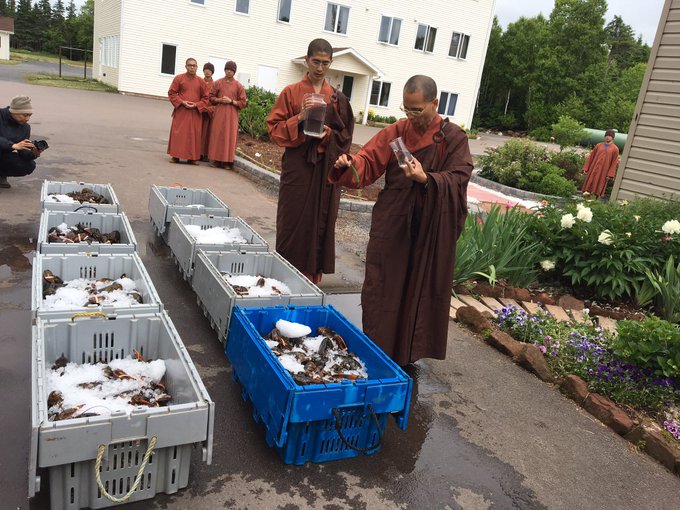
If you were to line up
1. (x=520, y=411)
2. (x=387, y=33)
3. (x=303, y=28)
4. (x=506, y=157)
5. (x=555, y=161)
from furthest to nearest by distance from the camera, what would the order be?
1. (x=387, y=33)
2. (x=303, y=28)
3. (x=555, y=161)
4. (x=506, y=157)
5. (x=520, y=411)

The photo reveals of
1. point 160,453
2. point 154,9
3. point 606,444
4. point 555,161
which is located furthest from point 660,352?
point 154,9

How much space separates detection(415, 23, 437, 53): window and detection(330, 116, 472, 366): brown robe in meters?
28.8

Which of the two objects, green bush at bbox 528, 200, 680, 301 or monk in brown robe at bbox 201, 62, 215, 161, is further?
monk in brown robe at bbox 201, 62, 215, 161

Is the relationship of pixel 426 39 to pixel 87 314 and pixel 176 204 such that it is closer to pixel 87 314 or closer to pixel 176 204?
pixel 176 204

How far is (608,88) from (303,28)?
83.7ft

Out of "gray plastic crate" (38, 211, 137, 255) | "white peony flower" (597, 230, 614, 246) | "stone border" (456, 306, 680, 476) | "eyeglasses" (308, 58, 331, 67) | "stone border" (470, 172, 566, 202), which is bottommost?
"stone border" (456, 306, 680, 476)

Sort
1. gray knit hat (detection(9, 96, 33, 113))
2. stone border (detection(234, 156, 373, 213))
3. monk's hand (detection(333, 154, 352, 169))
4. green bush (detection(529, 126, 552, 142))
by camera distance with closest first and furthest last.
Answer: monk's hand (detection(333, 154, 352, 169)), gray knit hat (detection(9, 96, 33, 113)), stone border (detection(234, 156, 373, 213)), green bush (detection(529, 126, 552, 142))

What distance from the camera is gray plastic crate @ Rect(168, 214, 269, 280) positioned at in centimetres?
460

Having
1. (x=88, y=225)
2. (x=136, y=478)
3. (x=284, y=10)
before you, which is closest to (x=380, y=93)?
(x=284, y=10)

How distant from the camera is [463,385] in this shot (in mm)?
4020

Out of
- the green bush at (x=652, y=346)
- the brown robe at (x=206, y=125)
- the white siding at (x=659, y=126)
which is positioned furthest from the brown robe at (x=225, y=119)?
the green bush at (x=652, y=346)

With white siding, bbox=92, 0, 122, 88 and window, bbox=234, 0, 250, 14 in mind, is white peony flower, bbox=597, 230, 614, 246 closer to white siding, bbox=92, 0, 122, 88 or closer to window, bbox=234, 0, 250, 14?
window, bbox=234, 0, 250, 14

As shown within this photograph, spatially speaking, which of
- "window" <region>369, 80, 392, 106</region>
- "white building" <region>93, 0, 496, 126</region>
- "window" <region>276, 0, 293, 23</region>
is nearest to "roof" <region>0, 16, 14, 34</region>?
"white building" <region>93, 0, 496, 126</region>

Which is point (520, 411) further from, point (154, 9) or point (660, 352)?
point (154, 9)
